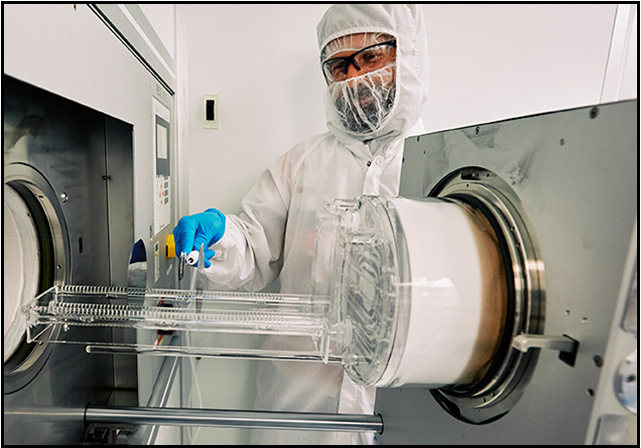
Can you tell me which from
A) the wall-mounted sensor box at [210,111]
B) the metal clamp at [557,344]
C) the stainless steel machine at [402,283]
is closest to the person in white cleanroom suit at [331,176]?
the wall-mounted sensor box at [210,111]

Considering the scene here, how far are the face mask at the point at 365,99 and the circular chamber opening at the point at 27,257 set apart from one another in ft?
3.02

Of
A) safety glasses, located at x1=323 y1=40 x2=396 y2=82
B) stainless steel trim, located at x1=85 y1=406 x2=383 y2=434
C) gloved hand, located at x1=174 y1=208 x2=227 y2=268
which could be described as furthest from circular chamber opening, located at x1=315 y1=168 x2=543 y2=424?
safety glasses, located at x1=323 y1=40 x2=396 y2=82

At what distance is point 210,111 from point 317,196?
55cm

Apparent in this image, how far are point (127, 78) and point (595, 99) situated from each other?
1882 millimetres

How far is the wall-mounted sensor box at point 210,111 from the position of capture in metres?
1.45

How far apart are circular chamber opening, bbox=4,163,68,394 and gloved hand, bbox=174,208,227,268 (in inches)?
14.0

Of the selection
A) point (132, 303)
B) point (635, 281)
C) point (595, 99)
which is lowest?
point (132, 303)

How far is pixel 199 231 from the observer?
3.49 feet

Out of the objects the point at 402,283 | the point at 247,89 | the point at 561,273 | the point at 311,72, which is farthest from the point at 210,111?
the point at 561,273

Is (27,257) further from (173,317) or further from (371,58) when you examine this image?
(371,58)

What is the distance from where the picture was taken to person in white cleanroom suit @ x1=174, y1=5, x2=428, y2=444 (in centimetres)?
121

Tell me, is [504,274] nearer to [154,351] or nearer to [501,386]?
[501,386]

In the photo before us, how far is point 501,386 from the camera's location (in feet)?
1.54

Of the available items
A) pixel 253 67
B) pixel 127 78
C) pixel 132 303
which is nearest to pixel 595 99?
pixel 253 67
